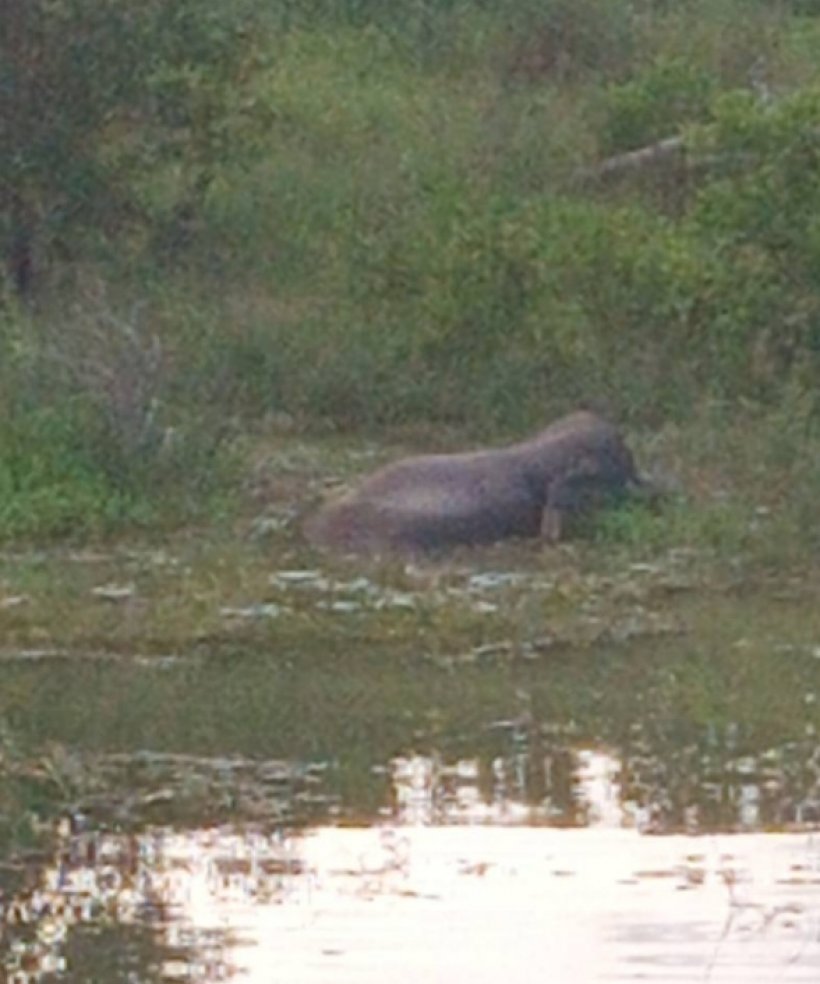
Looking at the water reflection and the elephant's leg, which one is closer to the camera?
the water reflection

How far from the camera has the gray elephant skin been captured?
35.6 feet

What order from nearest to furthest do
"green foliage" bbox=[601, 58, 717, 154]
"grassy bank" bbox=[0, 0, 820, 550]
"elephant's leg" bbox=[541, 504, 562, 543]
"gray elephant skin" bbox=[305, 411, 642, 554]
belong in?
"gray elephant skin" bbox=[305, 411, 642, 554] < "elephant's leg" bbox=[541, 504, 562, 543] < "grassy bank" bbox=[0, 0, 820, 550] < "green foliage" bbox=[601, 58, 717, 154]

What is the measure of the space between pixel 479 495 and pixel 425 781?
369 centimetres

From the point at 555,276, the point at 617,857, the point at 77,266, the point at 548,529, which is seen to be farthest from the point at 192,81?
the point at 617,857

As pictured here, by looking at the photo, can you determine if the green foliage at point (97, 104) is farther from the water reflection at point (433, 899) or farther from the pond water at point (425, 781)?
the water reflection at point (433, 899)

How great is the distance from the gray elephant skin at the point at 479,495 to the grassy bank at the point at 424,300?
30cm

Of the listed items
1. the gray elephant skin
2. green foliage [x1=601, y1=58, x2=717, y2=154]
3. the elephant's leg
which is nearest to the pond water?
the gray elephant skin

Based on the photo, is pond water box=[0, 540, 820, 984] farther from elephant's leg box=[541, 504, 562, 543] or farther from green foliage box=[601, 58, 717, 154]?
green foliage box=[601, 58, 717, 154]

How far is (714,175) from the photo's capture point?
45.7ft

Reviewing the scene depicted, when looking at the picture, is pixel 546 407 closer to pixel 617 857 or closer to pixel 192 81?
pixel 192 81

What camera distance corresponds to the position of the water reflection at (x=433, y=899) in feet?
19.3

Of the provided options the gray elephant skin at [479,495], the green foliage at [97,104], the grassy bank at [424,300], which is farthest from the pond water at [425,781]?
the green foliage at [97,104]

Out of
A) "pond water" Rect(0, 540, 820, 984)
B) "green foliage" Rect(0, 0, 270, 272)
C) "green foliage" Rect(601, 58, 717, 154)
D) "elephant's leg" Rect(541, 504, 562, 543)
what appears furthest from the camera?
"green foliage" Rect(601, 58, 717, 154)

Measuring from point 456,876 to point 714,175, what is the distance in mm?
7798
